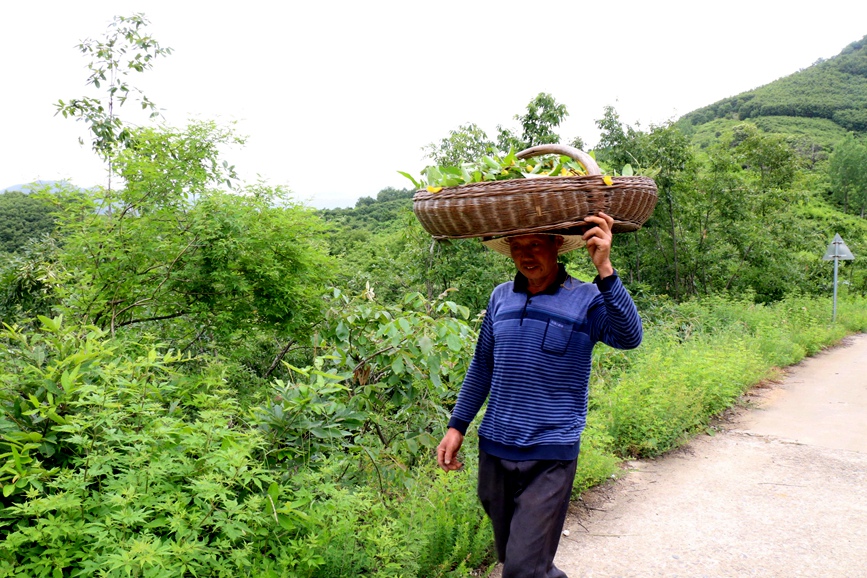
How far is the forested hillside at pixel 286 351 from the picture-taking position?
235 centimetres

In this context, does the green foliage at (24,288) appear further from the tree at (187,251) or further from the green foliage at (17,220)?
the green foliage at (17,220)

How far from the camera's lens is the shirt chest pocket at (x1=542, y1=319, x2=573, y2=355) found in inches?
92.6

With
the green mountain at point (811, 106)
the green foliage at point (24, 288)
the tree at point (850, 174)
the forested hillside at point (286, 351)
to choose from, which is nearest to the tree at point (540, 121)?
the forested hillside at point (286, 351)

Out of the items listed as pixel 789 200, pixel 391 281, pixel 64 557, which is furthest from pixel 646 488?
pixel 789 200

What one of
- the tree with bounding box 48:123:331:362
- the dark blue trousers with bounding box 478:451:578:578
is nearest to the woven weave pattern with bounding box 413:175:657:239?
the dark blue trousers with bounding box 478:451:578:578

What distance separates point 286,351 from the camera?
866 centimetres

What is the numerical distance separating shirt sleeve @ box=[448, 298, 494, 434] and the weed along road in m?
1.48

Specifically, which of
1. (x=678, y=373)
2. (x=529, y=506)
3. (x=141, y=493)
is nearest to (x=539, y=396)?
(x=529, y=506)

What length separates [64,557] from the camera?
211 cm

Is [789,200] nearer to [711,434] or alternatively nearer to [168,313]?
[711,434]

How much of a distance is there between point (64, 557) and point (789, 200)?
19976 millimetres

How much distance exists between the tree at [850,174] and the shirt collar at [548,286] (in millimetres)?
53108

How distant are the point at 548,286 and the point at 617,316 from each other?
359 millimetres

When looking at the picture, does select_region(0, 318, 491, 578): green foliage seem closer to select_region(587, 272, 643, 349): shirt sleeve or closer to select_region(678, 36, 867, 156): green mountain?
select_region(587, 272, 643, 349): shirt sleeve
